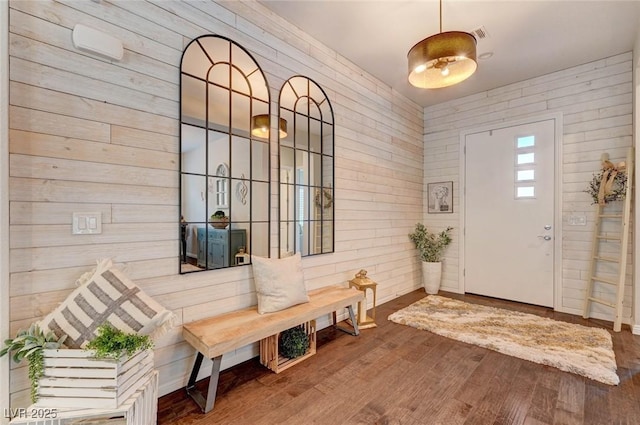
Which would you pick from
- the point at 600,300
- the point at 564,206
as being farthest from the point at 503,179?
the point at 600,300

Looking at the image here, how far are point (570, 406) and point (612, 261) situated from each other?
87.6 inches

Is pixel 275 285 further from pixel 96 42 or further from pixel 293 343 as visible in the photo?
pixel 96 42

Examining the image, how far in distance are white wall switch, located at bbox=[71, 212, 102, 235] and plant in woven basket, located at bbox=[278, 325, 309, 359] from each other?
4.97 feet

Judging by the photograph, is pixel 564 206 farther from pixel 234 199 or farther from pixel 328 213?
pixel 234 199

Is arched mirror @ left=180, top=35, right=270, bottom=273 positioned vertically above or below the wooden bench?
above

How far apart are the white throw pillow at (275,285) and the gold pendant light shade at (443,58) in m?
1.83

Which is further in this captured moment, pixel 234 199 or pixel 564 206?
pixel 564 206

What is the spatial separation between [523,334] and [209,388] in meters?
2.90

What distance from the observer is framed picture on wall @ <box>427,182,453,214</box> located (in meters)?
4.48

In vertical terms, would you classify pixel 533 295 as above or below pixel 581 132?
below

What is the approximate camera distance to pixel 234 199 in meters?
2.29

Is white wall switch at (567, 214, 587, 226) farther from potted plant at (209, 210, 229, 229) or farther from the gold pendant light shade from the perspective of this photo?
potted plant at (209, 210, 229, 229)

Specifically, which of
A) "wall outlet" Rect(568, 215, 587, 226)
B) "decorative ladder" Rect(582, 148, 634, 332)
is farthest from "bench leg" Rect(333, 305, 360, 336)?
"wall outlet" Rect(568, 215, 587, 226)

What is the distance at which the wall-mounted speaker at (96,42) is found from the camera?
1.58 m
